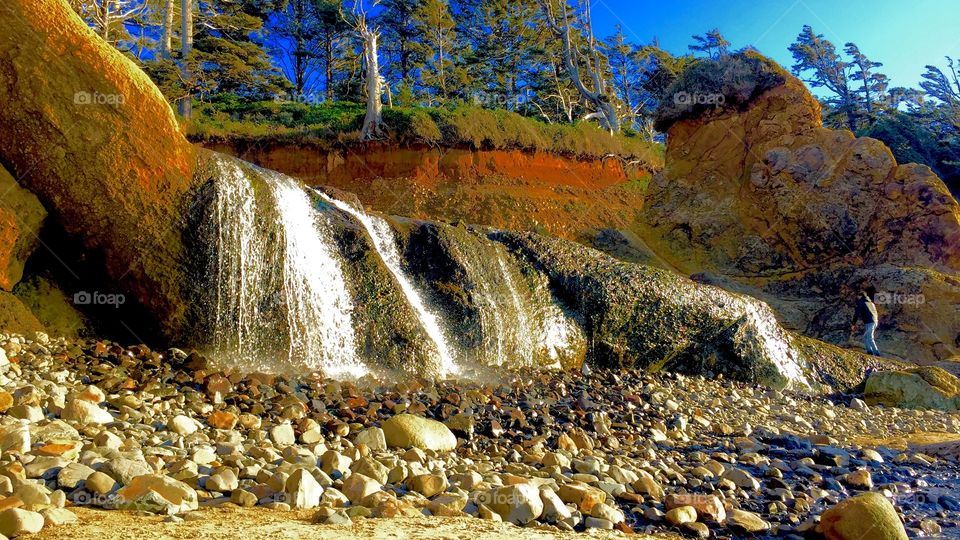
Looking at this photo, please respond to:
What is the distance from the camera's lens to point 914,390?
1150 cm

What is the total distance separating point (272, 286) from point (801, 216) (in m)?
18.4

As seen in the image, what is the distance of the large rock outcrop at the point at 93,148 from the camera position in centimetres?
746

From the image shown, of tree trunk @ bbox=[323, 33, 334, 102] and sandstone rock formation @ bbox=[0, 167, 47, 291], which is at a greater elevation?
tree trunk @ bbox=[323, 33, 334, 102]

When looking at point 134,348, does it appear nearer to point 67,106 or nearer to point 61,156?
point 61,156

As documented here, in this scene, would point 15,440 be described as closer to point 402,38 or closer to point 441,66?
point 441,66

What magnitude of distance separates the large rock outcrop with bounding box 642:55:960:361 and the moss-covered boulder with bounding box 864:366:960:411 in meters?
5.69

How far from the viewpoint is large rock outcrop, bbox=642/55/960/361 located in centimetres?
1753

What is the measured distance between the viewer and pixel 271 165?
24.1 m

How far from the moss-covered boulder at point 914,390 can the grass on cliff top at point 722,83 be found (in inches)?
550

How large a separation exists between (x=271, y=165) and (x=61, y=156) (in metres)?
17.0

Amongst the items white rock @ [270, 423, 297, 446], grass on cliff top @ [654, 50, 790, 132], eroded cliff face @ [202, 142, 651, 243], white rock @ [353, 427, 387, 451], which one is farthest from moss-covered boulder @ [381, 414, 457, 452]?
grass on cliff top @ [654, 50, 790, 132]

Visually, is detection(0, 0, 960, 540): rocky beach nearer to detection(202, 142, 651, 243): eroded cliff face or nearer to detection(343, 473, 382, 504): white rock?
detection(343, 473, 382, 504): white rock

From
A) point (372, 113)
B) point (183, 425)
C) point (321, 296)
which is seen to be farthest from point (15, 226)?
point (372, 113)

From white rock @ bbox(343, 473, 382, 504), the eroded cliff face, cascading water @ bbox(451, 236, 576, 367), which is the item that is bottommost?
white rock @ bbox(343, 473, 382, 504)
